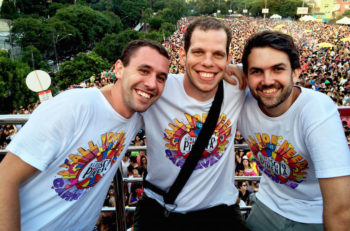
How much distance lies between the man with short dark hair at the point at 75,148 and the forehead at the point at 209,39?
297 mm

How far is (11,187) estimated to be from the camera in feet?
5.22

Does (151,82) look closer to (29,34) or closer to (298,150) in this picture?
(298,150)

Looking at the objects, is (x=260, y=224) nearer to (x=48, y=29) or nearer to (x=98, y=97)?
(x=98, y=97)

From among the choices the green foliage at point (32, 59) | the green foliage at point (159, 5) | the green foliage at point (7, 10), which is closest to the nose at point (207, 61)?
the green foliage at point (32, 59)

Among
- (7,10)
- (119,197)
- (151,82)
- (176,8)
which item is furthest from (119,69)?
(176,8)

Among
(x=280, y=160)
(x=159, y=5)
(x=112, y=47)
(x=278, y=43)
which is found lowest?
(x=280, y=160)

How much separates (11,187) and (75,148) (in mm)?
429

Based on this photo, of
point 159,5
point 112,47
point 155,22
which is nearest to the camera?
point 112,47

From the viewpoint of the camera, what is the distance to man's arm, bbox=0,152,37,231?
158 cm

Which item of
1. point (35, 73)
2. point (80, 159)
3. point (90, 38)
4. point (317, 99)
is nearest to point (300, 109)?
point (317, 99)

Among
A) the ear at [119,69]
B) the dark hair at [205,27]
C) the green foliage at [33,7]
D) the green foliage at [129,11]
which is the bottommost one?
the ear at [119,69]

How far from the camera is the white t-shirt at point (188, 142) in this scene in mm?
2172

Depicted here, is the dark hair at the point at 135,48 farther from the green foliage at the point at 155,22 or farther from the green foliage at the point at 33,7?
the green foliage at the point at 155,22

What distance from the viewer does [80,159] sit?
6.02 feet
